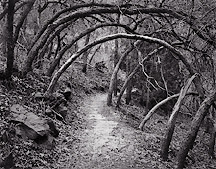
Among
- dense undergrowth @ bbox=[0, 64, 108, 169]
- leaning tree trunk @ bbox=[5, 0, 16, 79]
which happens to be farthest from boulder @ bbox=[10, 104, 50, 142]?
leaning tree trunk @ bbox=[5, 0, 16, 79]

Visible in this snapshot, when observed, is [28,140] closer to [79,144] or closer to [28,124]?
[28,124]

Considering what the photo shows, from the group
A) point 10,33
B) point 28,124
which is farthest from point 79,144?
point 10,33

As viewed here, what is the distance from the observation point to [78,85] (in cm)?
1986

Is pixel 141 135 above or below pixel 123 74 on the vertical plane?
below

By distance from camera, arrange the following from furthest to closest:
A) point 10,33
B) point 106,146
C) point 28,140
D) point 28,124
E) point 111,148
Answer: point 106,146
point 111,148
point 10,33
point 28,124
point 28,140

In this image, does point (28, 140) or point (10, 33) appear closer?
point (28, 140)

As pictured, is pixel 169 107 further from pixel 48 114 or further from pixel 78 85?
pixel 48 114

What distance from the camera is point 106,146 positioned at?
29.3 ft

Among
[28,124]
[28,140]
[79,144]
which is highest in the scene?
[28,124]

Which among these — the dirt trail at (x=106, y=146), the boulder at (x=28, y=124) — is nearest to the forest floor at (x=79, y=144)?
the dirt trail at (x=106, y=146)

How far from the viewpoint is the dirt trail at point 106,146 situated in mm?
7703

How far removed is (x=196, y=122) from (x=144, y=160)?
2.16m

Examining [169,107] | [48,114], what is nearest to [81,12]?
[48,114]

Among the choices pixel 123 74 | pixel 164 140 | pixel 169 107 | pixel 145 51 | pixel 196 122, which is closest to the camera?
pixel 196 122
